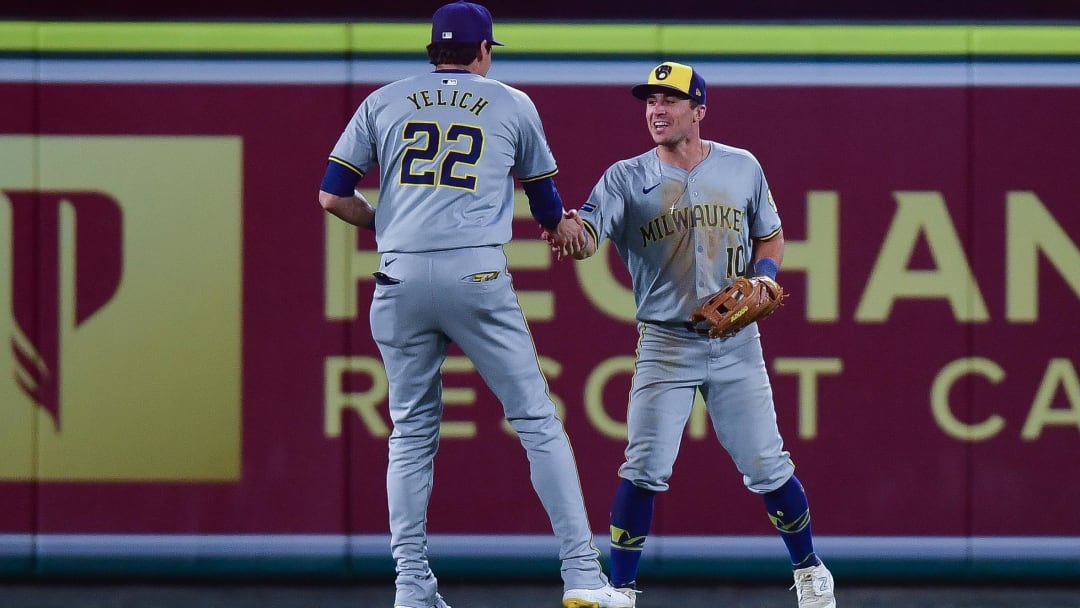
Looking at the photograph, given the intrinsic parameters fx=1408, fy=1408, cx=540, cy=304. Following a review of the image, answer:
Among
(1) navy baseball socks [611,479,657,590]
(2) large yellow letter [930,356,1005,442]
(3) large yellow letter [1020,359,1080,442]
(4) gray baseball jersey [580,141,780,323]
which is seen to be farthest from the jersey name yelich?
(3) large yellow letter [1020,359,1080,442]

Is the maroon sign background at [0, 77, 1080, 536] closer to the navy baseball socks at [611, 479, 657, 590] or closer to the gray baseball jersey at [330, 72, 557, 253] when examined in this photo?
the navy baseball socks at [611, 479, 657, 590]

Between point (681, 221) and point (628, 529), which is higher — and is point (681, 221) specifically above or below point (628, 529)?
above

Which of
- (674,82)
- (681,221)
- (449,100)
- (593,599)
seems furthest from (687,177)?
(593,599)

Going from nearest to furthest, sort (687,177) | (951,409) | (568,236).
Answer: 1. (568,236)
2. (687,177)
3. (951,409)

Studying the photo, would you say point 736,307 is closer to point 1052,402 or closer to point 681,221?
point 681,221

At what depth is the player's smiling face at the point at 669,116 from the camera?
4.87m

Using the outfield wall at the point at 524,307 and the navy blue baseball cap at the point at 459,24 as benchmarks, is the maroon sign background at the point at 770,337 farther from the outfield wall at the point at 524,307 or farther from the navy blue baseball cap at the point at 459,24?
the navy blue baseball cap at the point at 459,24

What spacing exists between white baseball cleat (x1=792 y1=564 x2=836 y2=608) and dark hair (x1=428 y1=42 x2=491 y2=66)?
2115mm

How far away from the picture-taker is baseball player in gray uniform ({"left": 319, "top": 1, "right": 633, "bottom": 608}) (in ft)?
14.7

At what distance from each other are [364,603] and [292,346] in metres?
1.10

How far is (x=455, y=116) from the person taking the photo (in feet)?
14.8

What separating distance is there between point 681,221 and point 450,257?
903 millimetres

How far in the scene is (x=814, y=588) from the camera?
491 centimetres

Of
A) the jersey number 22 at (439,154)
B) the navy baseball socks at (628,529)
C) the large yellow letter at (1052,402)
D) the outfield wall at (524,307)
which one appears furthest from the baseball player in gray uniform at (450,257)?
the large yellow letter at (1052,402)
